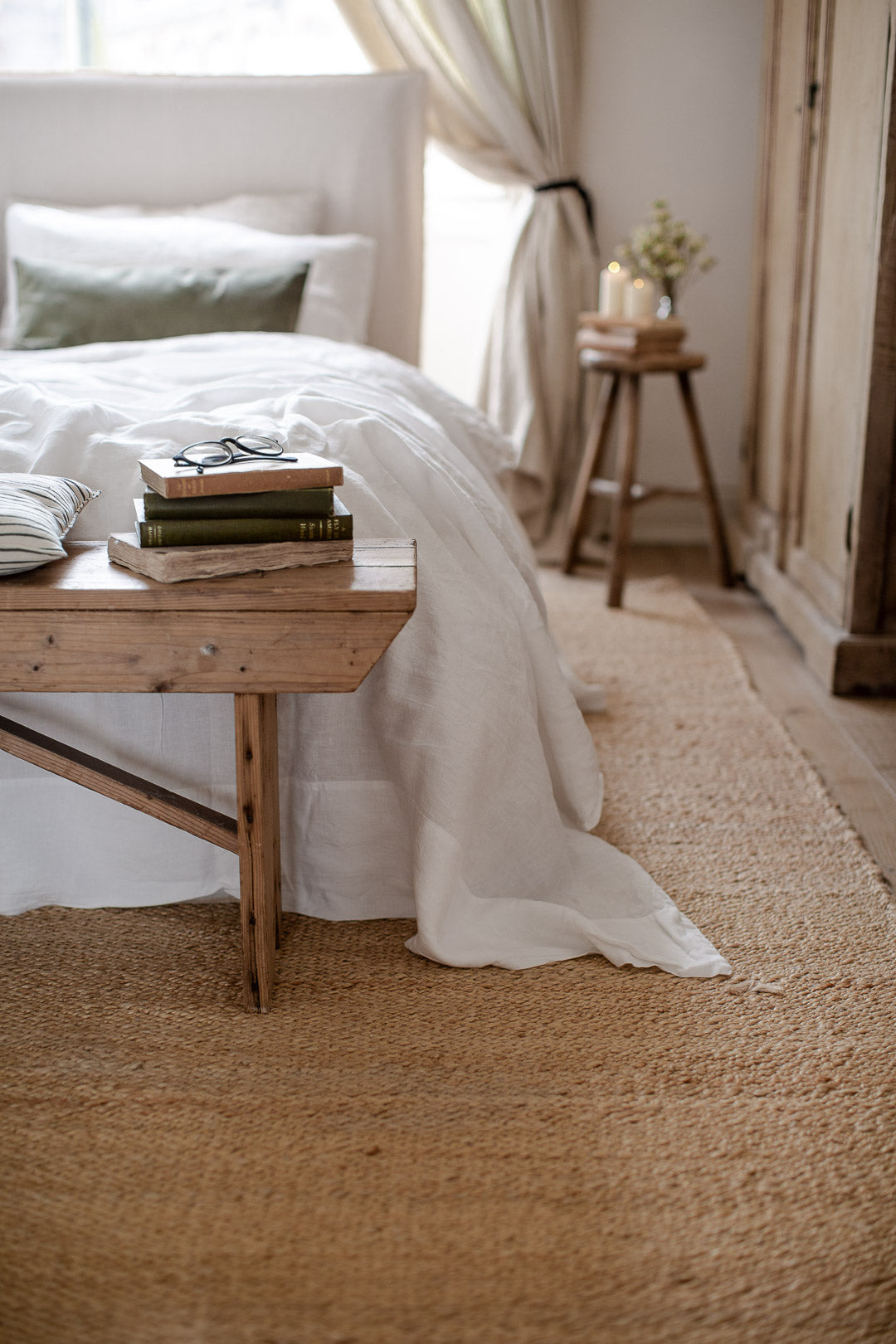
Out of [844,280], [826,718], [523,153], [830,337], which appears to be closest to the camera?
[826,718]

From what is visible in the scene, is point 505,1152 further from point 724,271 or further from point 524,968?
point 724,271

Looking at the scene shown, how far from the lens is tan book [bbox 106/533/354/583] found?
1.25 metres

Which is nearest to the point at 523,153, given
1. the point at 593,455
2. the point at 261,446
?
the point at 593,455

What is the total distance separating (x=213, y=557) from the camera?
1.26 meters

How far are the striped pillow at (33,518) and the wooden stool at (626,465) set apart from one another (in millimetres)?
1815

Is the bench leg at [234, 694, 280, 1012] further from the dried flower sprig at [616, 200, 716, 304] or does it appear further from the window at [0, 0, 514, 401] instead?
the window at [0, 0, 514, 401]

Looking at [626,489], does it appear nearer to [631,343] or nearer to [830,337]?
[631,343]

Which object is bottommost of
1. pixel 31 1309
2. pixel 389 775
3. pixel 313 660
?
pixel 31 1309

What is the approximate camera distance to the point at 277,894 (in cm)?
156

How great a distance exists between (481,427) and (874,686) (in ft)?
3.09

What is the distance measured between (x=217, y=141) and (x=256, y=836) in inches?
95.5

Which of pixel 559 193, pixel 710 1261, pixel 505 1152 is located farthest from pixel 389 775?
pixel 559 193

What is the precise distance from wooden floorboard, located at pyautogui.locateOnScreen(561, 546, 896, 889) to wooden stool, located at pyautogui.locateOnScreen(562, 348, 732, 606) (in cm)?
17

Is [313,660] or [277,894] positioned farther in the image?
[277,894]
